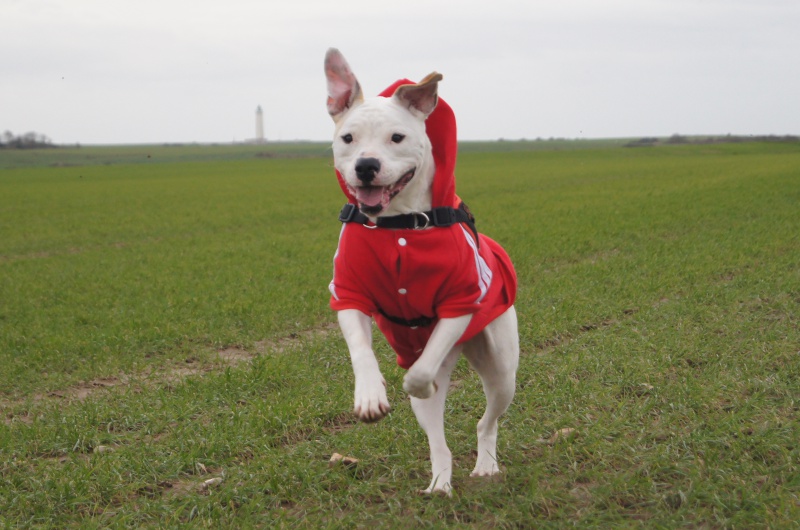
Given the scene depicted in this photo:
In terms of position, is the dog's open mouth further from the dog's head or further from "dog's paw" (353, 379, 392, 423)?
"dog's paw" (353, 379, 392, 423)

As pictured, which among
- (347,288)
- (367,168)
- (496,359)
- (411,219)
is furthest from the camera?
(496,359)

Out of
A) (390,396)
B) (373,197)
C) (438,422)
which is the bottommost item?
(390,396)

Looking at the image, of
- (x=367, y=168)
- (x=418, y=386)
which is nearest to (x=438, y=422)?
(x=418, y=386)

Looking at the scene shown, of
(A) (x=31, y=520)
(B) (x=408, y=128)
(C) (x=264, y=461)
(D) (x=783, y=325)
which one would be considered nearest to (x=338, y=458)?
(C) (x=264, y=461)

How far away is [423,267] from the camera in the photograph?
13.9ft

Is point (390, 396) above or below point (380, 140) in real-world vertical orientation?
below

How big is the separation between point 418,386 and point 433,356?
17cm

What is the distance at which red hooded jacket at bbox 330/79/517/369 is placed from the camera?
4250mm

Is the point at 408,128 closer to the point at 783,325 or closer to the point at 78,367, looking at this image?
the point at 78,367

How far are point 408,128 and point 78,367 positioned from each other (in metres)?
5.90

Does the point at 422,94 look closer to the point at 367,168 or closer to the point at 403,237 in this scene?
the point at 367,168

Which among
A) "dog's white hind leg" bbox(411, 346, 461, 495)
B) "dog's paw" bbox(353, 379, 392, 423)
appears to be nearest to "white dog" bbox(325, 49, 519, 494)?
"dog's paw" bbox(353, 379, 392, 423)

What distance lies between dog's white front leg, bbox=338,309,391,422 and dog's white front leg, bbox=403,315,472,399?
0.57 feet

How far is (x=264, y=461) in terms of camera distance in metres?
5.46
